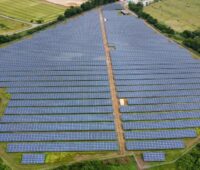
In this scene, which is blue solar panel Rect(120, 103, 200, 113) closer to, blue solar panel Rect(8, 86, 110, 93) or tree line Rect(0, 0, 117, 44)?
blue solar panel Rect(8, 86, 110, 93)

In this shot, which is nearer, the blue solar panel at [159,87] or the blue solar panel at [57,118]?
the blue solar panel at [57,118]

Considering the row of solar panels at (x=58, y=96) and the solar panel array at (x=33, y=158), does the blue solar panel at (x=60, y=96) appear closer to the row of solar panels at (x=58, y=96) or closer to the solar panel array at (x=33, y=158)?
the row of solar panels at (x=58, y=96)

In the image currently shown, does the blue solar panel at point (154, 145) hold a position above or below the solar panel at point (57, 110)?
below

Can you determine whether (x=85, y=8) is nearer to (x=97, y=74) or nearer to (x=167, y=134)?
(x=97, y=74)

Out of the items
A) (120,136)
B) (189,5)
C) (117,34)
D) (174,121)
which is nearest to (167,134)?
(174,121)

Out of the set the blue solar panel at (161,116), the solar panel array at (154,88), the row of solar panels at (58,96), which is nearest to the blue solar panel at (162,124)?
the solar panel array at (154,88)

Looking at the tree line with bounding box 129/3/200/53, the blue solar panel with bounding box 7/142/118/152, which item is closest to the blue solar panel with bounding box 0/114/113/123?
the blue solar panel with bounding box 7/142/118/152
